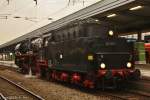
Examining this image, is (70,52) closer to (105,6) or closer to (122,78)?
(122,78)

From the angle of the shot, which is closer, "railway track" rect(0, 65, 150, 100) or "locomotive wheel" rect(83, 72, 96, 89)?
"railway track" rect(0, 65, 150, 100)

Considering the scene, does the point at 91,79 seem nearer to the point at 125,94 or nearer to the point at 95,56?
the point at 95,56

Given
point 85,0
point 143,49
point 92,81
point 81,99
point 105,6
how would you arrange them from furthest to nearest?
point 143,49 < point 85,0 < point 105,6 < point 92,81 < point 81,99

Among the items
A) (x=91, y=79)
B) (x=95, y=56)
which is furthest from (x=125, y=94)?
(x=95, y=56)

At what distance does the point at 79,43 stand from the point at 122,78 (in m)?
2.46

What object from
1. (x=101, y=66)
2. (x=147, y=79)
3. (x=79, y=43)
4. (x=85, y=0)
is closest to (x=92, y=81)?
(x=101, y=66)

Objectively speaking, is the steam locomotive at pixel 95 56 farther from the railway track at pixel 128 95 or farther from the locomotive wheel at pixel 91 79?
the railway track at pixel 128 95

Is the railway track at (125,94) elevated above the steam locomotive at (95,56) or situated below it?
below

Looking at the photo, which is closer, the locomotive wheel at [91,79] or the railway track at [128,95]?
the railway track at [128,95]

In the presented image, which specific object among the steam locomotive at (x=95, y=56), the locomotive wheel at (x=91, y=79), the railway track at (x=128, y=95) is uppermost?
the steam locomotive at (x=95, y=56)

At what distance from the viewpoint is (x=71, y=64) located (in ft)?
53.7

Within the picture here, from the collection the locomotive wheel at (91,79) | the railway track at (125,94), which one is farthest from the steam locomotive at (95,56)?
the railway track at (125,94)

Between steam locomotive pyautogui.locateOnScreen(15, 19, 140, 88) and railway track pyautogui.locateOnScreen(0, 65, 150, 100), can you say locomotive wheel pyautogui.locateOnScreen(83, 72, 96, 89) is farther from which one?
railway track pyautogui.locateOnScreen(0, 65, 150, 100)

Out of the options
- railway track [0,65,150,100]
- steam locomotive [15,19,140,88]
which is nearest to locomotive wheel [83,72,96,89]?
steam locomotive [15,19,140,88]
